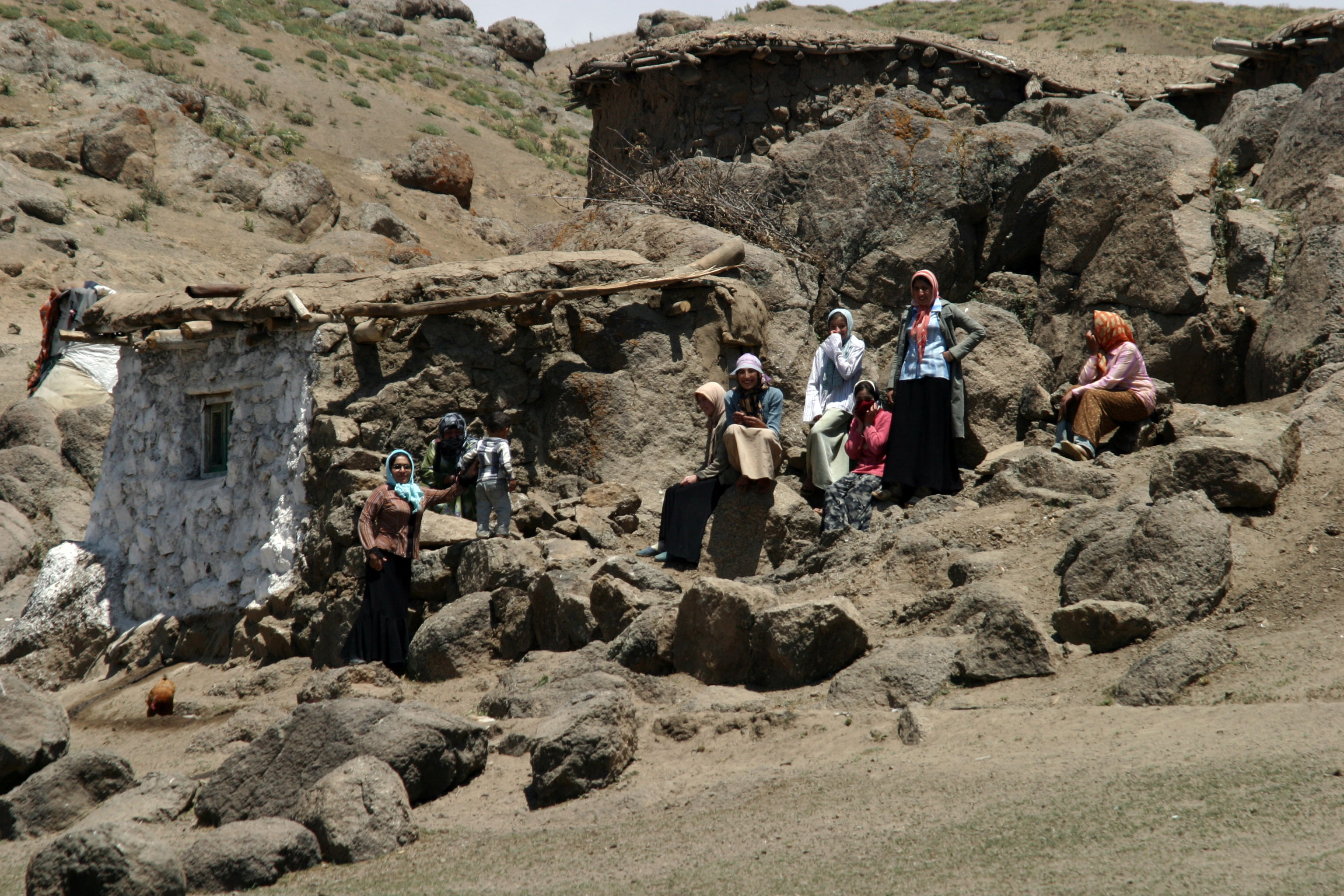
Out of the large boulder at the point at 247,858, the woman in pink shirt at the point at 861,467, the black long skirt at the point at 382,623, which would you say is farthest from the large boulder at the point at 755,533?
the large boulder at the point at 247,858

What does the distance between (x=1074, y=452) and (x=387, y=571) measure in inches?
161

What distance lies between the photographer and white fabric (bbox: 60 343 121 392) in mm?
14523

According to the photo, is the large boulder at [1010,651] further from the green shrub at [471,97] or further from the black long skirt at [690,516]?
the green shrub at [471,97]

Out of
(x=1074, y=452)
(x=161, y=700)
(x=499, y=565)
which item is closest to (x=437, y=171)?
(x=161, y=700)

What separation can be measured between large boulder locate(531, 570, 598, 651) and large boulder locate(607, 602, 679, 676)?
1.65ft

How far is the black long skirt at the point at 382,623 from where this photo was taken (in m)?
6.61

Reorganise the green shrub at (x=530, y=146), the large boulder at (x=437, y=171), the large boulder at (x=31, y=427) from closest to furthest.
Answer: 1. the large boulder at (x=31, y=427)
2. the large boulder at (x=437, y=171)
3. the green shrub at (x=530, y=146)

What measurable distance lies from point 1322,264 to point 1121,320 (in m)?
1.76

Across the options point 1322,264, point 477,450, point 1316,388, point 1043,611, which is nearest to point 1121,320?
point 1316,388

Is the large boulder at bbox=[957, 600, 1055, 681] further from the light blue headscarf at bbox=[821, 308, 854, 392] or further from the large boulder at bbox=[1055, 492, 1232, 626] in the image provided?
the light blue headscarf at bbox=[821, 308, 854, 392]

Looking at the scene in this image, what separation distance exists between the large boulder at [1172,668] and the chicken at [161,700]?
5.64 metres

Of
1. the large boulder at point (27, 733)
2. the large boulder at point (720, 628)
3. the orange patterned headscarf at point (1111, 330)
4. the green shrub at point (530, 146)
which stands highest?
the green shrub at point (530, 146)

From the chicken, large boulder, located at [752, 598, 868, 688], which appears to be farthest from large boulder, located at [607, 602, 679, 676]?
the chicken

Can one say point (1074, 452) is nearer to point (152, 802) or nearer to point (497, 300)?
point (497, 300)
